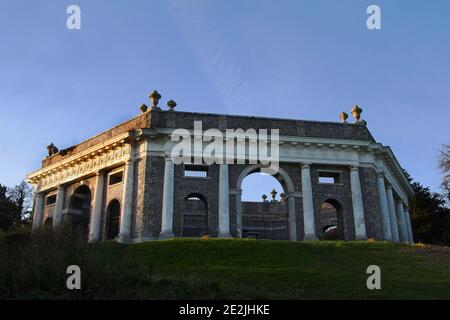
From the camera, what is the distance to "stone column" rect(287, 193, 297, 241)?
26.9 m

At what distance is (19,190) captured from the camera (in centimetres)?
4494

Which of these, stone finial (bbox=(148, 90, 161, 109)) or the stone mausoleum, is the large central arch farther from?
stone finial (bbox=(148, 90, 161, 109))

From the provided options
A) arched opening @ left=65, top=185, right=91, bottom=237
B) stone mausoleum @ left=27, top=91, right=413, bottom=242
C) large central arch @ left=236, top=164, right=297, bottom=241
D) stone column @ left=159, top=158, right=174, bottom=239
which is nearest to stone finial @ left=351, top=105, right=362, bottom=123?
stone mausoleum @ left=27, top=91, right=413, bottom=242

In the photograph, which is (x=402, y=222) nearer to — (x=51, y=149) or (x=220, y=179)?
(x=220, y=179)

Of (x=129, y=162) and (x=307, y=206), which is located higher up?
(x=129, y=162)

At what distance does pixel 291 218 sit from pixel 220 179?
479 cm

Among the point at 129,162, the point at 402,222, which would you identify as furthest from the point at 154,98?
the point at 402,222

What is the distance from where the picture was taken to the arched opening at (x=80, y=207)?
3119 cm

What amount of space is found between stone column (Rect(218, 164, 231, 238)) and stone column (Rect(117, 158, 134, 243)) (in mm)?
5197

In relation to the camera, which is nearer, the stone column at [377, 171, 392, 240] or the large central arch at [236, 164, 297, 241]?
the large central arch at [236, 164, 297, 241]

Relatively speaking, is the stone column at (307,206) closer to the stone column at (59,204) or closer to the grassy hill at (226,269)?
the grassy hill at (226,269)

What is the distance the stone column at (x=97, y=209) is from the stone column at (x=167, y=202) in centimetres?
497

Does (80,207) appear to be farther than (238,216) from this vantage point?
Yes

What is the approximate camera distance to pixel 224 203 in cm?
2639
